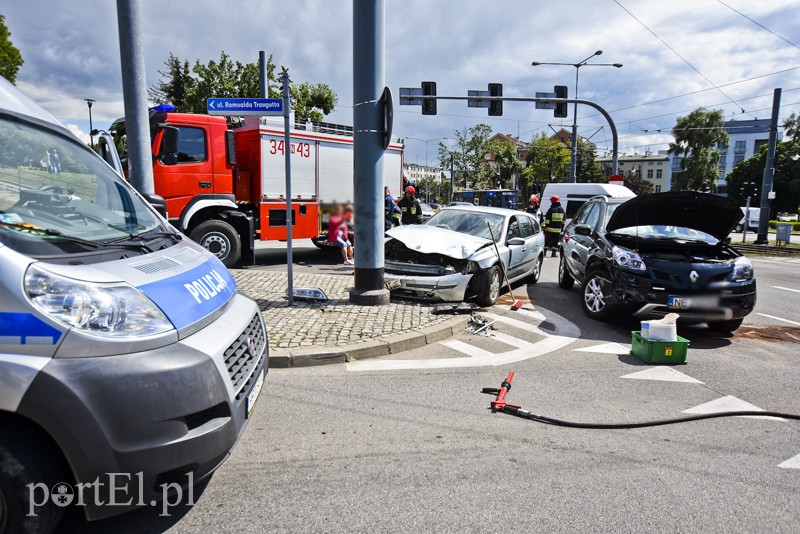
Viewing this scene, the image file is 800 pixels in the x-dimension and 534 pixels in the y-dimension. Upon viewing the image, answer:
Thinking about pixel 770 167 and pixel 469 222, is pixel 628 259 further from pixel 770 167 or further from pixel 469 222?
pixel 770 167

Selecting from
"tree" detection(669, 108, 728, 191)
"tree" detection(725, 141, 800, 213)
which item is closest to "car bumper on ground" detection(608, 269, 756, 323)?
"tree" detection(725, 141, 800, 213)

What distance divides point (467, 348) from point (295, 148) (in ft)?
25.9

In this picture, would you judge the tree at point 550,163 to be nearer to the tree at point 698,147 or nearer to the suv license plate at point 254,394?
the tree at point 698,147

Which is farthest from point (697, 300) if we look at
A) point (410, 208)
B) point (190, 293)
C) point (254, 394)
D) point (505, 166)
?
point (505, 166)

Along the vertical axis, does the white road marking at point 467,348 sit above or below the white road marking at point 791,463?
below

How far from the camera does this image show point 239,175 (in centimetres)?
1124

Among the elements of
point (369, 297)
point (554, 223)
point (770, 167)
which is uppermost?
point (770, 167)

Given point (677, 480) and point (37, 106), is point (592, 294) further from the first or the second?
point (37, 106)

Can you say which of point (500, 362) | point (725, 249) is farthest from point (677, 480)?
point (725, 249)

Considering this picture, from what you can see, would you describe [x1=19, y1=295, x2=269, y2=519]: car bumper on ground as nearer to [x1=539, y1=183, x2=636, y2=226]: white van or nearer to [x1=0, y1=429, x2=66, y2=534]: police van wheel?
[x1=0, y1=429, x2=66, y2=534]: police van wheel

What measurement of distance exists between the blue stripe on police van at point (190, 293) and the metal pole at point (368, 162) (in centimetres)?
395

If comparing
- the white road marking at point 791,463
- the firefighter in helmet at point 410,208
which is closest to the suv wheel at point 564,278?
the firefighter in helmet at point 410,208

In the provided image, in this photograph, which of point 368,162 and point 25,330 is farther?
point 368,162

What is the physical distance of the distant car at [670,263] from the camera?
19.5 ft
